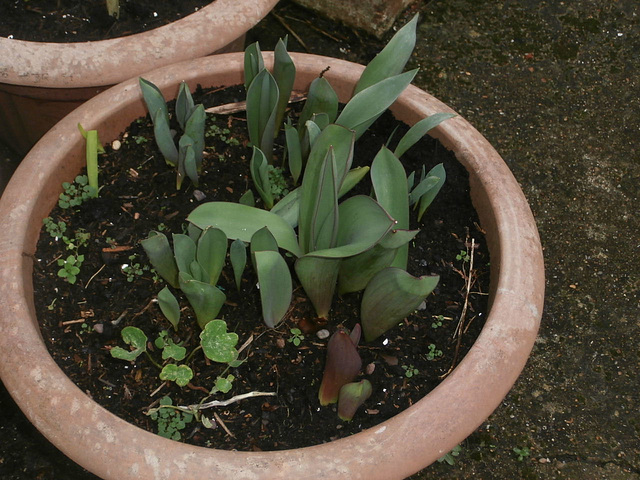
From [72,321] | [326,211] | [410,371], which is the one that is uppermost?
[326,211]

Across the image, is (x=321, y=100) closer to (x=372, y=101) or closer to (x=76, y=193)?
(x=372, y=101)

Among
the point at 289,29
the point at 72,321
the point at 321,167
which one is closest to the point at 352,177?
the point at 321,167

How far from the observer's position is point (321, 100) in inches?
46.1

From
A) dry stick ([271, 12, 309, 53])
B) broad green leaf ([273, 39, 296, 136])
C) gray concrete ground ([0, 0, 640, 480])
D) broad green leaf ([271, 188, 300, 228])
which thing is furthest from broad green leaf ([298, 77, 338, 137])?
dry stick ([271, 12, 309, 53])

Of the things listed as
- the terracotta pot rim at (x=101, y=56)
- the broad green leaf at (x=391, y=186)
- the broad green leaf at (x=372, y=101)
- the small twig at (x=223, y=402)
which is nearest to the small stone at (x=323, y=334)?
the small twig at (x=223, y=402)

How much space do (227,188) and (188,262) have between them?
0.29m

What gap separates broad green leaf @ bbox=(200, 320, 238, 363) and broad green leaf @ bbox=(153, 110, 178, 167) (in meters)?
0.34

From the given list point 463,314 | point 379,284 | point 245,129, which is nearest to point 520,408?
point 463,314

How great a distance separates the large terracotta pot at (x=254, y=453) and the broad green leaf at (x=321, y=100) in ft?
0.60

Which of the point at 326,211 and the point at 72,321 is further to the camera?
the point at 72,321

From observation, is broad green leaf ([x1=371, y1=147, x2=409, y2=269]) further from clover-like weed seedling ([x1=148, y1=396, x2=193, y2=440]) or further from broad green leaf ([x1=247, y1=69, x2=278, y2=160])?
clover-like weed seedling ([x1=148, y1=396, x2=193, y2=440])

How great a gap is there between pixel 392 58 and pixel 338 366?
50cm

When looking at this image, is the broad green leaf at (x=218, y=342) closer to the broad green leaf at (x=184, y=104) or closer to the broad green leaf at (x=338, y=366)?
the broad green leaf at (x=338, y=366)

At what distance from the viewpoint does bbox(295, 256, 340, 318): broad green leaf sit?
3.20ft
